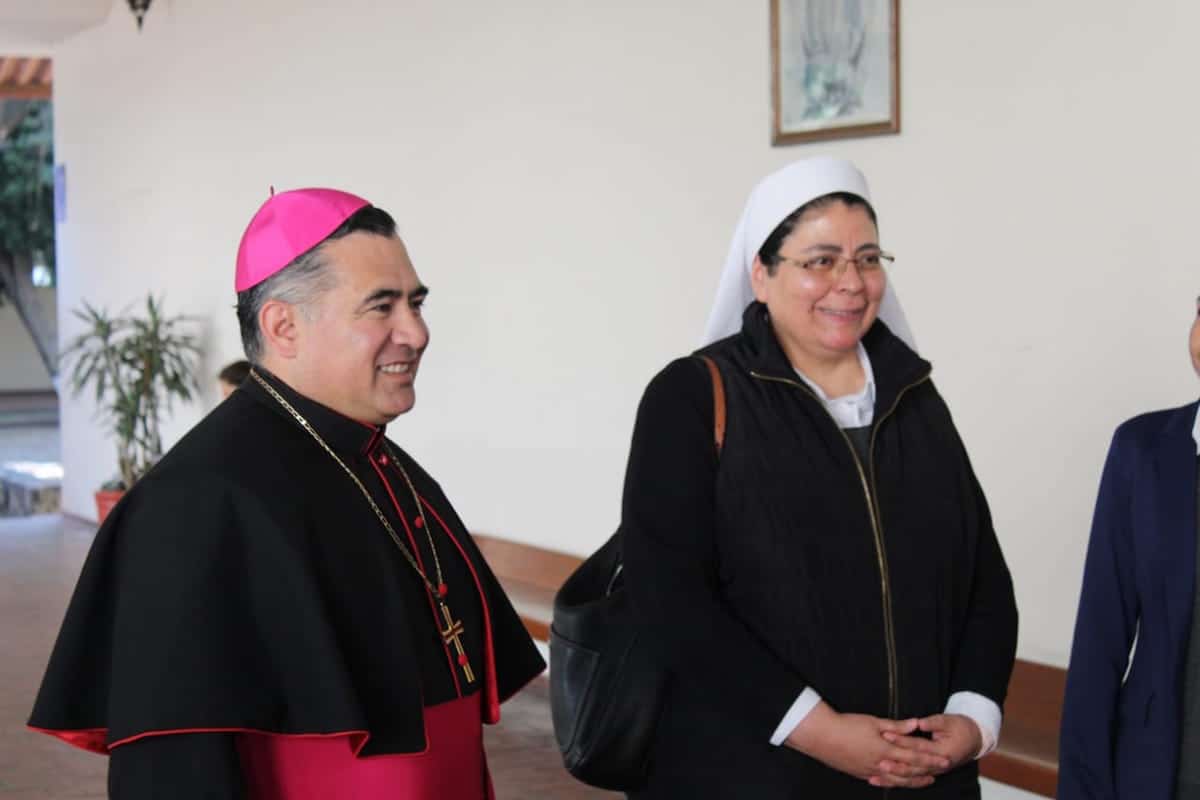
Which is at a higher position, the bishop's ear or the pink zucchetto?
the pink zucchetto

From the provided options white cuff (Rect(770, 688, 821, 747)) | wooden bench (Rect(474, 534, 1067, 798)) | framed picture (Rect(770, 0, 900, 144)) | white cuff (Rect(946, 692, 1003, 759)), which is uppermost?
framed picture (Rect(770, 0, 900, 144))

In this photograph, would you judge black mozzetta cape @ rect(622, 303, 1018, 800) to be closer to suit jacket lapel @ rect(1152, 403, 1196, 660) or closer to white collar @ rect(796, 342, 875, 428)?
white collar @ rect(796, 342, 875, 428)

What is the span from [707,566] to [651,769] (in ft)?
1.15

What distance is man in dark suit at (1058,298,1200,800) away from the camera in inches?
89.0

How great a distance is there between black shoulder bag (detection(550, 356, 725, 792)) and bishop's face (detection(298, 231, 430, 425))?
1.88 ft

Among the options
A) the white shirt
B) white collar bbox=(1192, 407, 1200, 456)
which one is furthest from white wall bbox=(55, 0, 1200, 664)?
the white shirt

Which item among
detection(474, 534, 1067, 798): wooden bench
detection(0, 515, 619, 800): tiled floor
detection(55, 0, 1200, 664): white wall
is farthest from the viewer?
detection(0, 515, 619, 800): tiled floor

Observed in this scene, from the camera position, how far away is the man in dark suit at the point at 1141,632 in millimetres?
2262

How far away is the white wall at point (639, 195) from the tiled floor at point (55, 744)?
2.85 feet

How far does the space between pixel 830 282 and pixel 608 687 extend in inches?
27.8

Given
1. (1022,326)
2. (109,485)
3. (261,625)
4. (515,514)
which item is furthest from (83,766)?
(109,485)

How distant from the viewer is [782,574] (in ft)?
7.38

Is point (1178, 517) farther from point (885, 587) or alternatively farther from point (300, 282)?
point (300, 282)

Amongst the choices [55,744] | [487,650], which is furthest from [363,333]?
[55,744]
